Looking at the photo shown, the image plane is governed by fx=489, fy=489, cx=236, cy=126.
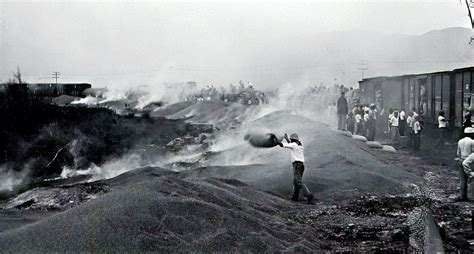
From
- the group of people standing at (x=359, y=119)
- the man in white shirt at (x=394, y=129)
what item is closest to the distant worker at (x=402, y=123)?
the man in white shirt at (x=394, y=129)

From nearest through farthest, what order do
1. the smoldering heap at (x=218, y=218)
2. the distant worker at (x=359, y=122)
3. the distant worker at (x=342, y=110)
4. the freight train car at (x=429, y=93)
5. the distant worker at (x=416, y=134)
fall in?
1. the smoldering heap at (x=218, y=218)
2. the freight train car at (x=429, y=93)
3. the distant worker at (x=416, y=134)
4. the distant worker at (x=359, y=122)
5. the distant worker at (x=342, y=110)

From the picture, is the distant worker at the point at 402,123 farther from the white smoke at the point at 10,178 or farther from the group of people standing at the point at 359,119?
the white smoke at the point at 10,178

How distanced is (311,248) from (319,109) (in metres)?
30.3

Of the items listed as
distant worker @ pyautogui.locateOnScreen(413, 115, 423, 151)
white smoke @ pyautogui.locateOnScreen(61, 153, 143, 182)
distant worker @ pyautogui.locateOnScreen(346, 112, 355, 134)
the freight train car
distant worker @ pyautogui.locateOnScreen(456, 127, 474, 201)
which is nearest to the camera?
distant worker @ pyautogui.locateOnScreen(456, 127, 474, 201)

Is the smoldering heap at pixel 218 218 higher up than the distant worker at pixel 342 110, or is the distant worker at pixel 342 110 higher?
the distant worker at pixel 342 110

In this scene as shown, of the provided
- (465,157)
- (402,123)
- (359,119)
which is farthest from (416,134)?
(465,157)

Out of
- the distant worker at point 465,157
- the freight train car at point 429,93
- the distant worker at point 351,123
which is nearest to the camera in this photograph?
the distant worker at point 465,157

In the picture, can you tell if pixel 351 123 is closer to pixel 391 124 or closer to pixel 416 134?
pixel 391 124

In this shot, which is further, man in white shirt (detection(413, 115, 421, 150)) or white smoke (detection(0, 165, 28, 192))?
man in white shirt (detection(413, 115, 421, 150))

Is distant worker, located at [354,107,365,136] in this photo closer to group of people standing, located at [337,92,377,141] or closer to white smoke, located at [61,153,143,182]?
group of people standing, located at [337,92,377,141]

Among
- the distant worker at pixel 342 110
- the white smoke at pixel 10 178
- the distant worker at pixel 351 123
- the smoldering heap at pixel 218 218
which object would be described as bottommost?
the white smoke at pixel 10 178

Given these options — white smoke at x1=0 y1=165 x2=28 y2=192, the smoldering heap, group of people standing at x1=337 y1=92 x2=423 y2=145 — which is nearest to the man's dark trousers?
the smoldering heap

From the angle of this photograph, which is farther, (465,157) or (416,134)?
(416,134)

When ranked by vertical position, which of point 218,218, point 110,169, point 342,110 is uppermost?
point 342,110
